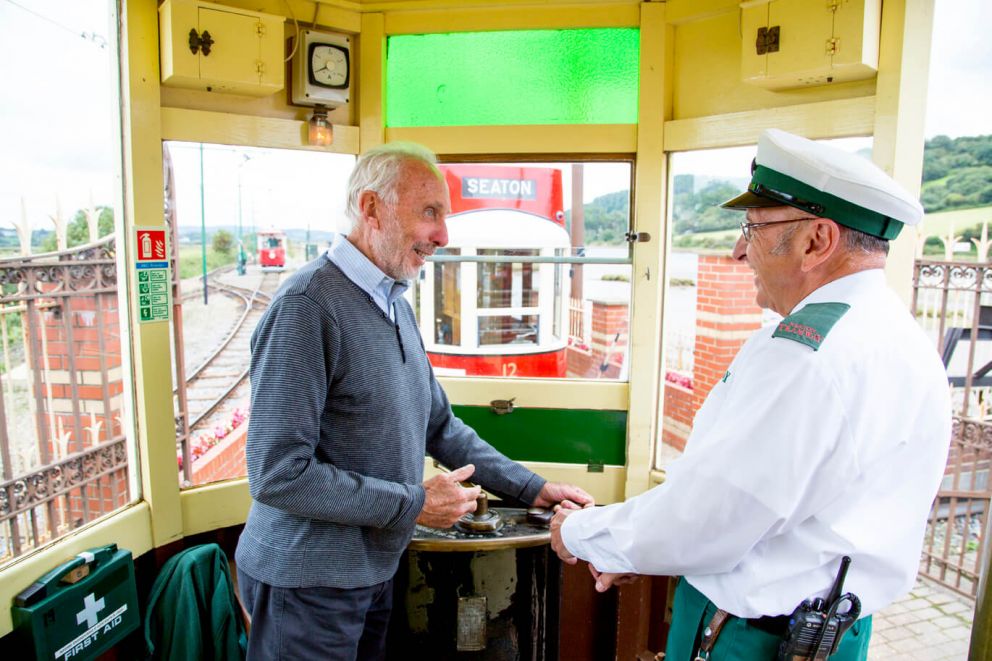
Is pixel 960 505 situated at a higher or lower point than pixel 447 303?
lower

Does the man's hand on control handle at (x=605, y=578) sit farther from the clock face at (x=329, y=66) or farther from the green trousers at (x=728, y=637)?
the clock face at (x=329, y=66)

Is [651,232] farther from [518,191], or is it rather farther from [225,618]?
[225,618]

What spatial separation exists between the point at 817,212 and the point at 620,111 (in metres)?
1.75

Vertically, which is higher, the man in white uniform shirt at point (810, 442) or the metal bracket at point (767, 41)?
the metal bracket at point (767, 41)

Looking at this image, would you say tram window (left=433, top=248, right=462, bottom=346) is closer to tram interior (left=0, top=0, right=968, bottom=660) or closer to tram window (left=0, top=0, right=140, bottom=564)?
tram interior (left=0, top=0, right=968, bottom=660)

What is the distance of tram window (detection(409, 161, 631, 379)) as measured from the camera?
3.08 meters

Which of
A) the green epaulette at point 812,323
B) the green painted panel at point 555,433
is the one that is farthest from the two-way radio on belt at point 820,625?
the green painted panel at point 555,433

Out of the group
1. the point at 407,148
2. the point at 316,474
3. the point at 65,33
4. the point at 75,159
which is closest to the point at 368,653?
the point at 316,474

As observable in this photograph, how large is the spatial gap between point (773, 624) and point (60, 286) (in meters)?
2.37

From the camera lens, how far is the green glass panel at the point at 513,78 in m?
2.92

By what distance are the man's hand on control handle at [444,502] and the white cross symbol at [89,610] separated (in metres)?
1.26

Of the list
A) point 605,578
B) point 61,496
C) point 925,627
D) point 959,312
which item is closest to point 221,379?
point 61,496

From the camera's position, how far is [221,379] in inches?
119

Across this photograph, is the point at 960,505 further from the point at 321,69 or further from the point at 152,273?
the point at 152,273
